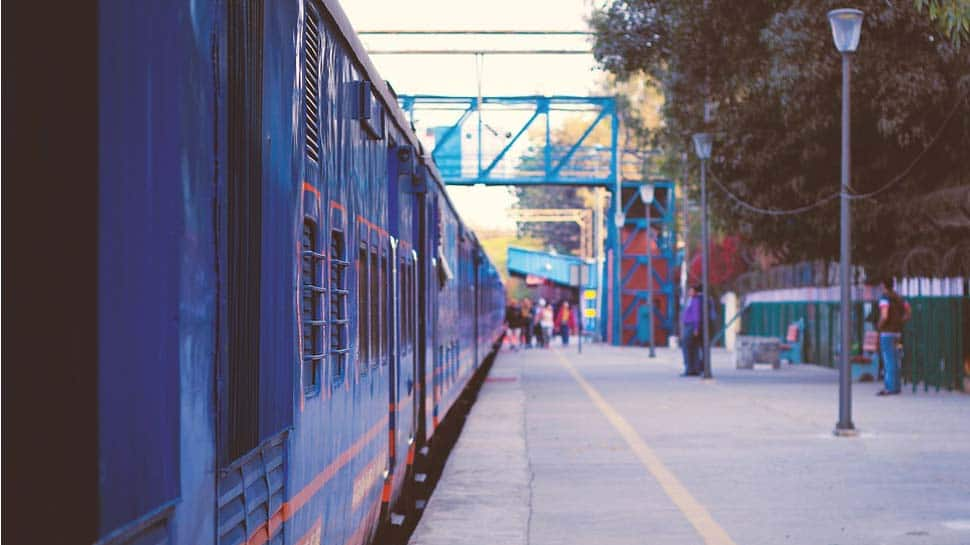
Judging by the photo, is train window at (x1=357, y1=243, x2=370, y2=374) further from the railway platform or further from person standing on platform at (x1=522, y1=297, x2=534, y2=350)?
person standing on platform at (x1=522, y1=297, x2=534, y2=350)

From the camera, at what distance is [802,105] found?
25.7 m

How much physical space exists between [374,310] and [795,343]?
3136 centimetres

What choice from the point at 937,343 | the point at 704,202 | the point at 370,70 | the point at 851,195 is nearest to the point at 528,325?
the point at 704,202

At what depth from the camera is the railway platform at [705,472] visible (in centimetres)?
1021

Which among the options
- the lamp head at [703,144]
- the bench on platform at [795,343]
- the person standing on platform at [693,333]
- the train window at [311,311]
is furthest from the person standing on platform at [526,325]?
the train window at [311,311]

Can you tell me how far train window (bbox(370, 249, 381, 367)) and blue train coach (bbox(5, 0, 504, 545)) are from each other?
4cm

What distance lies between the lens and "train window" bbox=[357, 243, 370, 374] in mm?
7664

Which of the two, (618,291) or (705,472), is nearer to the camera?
(705,472)

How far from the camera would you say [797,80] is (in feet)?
82.1

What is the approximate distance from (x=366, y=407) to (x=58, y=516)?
532 cm

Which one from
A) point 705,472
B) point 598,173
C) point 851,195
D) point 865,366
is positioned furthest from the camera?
point 598,173

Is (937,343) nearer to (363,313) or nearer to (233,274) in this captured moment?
(363,313)

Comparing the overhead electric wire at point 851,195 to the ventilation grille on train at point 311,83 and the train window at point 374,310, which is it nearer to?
the train window at point 374,310

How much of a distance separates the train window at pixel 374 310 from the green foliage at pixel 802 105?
604 inches
